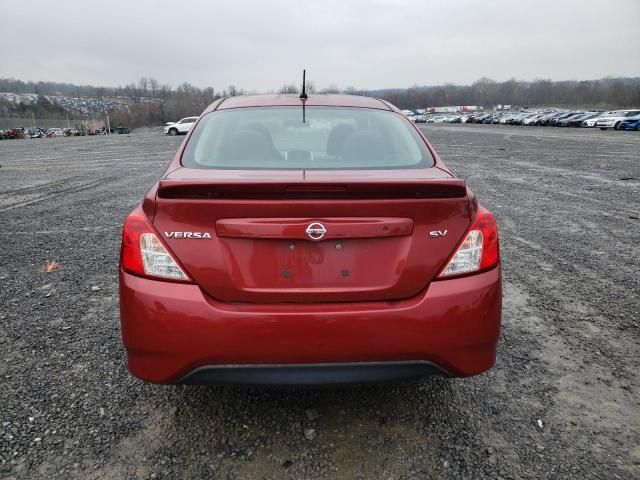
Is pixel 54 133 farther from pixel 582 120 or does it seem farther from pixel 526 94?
pixel 526 94

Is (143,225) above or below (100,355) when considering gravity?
above

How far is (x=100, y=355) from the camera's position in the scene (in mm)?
3141

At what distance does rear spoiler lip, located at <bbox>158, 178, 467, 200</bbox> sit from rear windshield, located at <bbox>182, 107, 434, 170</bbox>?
435mm

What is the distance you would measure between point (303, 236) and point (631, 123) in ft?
146

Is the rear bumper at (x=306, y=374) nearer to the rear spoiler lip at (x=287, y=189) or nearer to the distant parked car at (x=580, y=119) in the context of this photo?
the rear spoiler lip at (x=287, y=189)

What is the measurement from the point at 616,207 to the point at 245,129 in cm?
722

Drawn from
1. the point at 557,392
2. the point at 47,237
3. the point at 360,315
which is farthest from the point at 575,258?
the point at 47,237

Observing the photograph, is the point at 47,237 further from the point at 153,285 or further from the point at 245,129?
the point at 153,285

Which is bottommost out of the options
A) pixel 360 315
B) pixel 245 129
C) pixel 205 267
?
pixel 360 315

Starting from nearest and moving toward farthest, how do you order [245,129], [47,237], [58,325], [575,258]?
[245,129] → [58,325] → [575,258] → [47,237]

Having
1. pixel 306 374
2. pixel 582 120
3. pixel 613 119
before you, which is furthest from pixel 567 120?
pixel 306 374

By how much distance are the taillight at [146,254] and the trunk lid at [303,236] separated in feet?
0.14

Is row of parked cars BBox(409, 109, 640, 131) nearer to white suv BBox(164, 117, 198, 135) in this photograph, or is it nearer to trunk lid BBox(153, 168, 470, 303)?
white suv BBox(164, 117, 198, 135)

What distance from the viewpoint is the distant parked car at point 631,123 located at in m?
37.8
